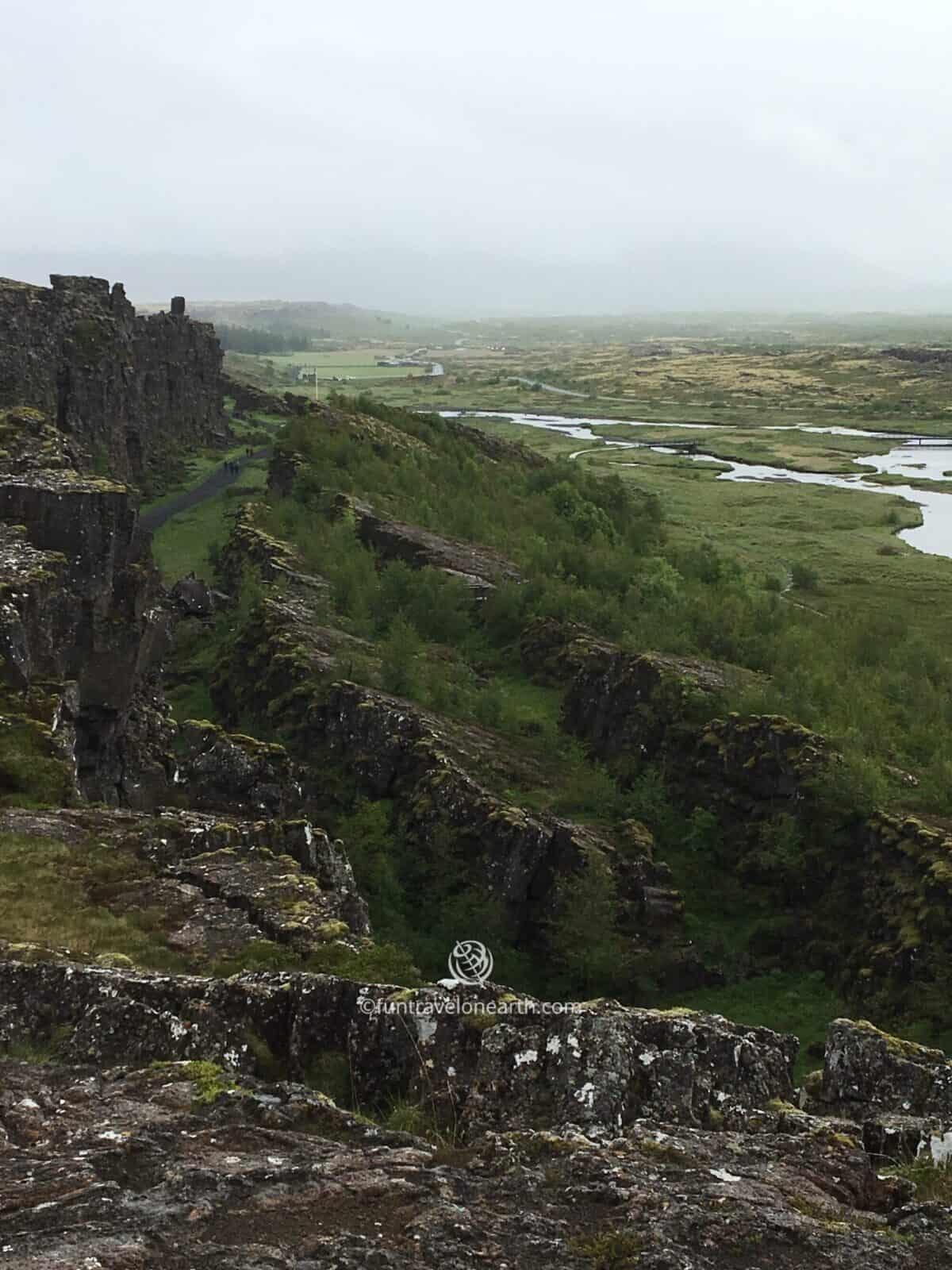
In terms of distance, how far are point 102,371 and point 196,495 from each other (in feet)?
42.5

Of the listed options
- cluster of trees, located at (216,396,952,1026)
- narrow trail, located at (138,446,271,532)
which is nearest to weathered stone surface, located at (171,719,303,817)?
cluster of trees, located at (216,396,952,1026)

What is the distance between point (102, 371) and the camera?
90.4 metres

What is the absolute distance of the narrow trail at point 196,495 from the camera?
83.4 meters

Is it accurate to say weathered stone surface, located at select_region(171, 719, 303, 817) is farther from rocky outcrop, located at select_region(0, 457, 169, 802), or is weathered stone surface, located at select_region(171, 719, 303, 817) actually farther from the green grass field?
the green grass field

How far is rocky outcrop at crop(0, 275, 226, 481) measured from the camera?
8175cm

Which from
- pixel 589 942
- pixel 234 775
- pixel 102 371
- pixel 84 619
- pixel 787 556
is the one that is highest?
pixel 102 371

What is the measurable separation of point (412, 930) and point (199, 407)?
331 feet

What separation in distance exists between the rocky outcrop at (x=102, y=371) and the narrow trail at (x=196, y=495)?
15.4ft

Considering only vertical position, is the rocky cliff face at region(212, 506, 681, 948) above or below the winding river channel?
below

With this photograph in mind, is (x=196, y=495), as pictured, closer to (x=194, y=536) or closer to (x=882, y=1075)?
(x=194, y=536)

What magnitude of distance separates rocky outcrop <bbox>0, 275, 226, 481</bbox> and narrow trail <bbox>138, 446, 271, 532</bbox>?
4.69 m

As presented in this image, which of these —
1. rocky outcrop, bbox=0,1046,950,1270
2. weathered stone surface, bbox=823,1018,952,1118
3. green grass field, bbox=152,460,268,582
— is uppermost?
green grass field, bbox=152,460,268,582

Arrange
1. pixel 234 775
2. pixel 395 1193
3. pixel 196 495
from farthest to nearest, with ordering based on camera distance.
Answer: pixel 196 495 → pixel 234 775 → pixel 395 1193

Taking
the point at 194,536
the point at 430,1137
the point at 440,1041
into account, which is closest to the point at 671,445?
the point at 194,536
